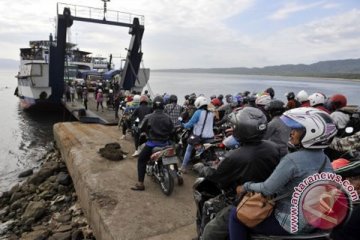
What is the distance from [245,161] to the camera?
289cm

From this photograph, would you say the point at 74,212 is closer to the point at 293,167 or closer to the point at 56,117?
the point at 293,167

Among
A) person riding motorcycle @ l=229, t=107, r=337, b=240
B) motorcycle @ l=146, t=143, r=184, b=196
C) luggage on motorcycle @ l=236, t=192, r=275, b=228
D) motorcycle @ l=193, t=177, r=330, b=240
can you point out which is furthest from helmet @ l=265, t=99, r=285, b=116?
luggage on motorcycle @ l=236, t=192, r=275, b=228

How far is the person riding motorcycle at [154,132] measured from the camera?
5930 millimetres

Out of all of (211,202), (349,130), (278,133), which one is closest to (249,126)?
(211,202)

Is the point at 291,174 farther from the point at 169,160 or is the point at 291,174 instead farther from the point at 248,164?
the point at 169,160

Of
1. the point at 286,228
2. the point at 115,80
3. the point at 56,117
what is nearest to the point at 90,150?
the point at 286,228

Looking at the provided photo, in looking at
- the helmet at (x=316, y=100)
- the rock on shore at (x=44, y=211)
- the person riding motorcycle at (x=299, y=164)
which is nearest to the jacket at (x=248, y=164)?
the person riding motorcycle at (x=299, y=164)

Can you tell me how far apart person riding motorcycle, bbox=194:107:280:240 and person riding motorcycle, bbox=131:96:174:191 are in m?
2.95

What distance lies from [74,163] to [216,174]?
5762 mm

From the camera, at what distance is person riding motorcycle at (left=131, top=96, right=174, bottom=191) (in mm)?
5930

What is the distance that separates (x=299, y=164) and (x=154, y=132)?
12.4 feet

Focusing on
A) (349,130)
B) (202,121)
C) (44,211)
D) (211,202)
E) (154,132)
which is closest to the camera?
(211,202)

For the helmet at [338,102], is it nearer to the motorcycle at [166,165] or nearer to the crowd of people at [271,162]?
the crowd of people at [271,162]

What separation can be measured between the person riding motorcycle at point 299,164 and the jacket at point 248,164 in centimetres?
33
